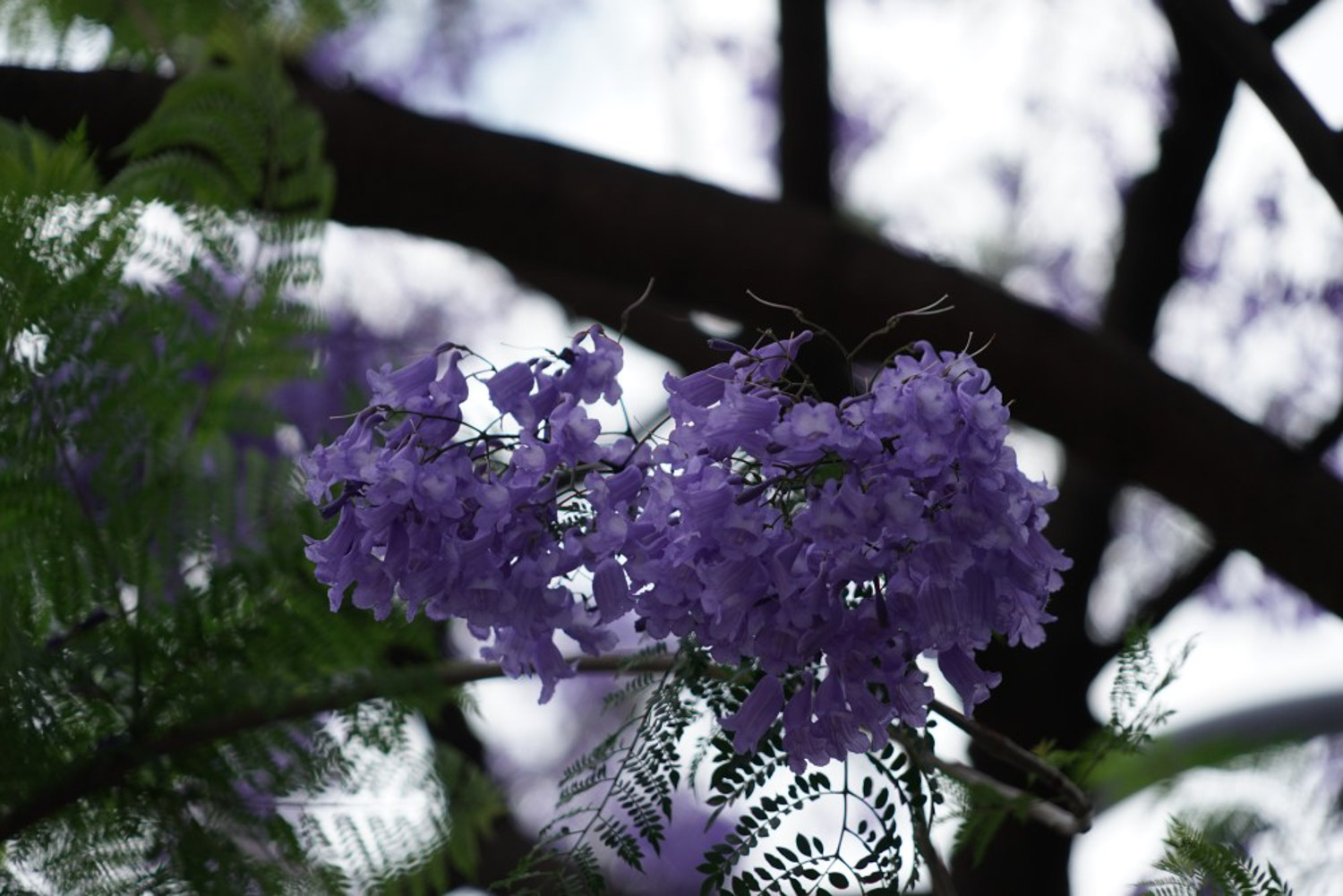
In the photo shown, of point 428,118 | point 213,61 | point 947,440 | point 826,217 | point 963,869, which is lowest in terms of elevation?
point 947,440

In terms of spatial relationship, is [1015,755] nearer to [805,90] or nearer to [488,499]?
[488,499]

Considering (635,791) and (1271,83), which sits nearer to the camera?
(635,791)

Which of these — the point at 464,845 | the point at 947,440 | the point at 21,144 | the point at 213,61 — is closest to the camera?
the point at 947,440

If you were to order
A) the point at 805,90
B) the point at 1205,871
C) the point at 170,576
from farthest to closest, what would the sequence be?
the point at 805,90
the point at 170,576
the point at 1205,871

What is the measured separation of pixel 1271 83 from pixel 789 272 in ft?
1.87

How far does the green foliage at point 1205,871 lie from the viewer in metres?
0.66

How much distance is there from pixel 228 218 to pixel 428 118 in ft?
1.84

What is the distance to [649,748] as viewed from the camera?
0.70m

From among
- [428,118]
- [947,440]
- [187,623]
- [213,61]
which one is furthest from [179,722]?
[213,61]

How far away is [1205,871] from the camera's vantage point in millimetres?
666

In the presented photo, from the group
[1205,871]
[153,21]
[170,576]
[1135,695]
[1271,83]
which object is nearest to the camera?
[1205,871]

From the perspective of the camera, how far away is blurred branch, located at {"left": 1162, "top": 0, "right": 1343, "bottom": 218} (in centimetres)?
119

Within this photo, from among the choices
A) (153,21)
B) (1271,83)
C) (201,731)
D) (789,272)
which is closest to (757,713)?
(201,731)

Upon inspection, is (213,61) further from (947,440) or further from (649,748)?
(947,440)
